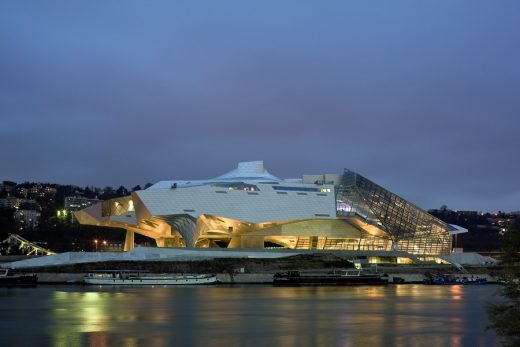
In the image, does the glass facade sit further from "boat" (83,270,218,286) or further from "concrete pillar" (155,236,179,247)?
"boat" (83,270,218,286)

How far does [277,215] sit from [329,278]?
55.2 ft

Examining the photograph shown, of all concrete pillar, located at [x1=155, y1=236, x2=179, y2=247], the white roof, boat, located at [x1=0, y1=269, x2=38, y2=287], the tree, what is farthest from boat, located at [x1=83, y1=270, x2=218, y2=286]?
the tree

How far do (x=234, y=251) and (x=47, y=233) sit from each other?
6555 centimetres

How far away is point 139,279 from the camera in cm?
8225

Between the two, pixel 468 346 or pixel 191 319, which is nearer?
pixel 468 346

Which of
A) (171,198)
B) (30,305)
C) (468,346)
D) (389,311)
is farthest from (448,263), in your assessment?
(468,346)

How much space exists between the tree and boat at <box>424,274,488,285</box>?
258ft

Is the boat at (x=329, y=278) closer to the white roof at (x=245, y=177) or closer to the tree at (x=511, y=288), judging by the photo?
the white roof at (x=245, y=177)

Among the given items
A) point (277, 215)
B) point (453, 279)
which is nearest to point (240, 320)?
point (277, 215)

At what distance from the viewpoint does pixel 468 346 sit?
33.1m

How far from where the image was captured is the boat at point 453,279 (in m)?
95.7

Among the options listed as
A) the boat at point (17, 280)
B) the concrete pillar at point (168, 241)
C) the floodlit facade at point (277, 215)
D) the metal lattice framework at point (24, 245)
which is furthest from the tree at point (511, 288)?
the metal lattice framework at point (24, 245)

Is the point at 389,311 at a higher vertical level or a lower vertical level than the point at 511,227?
lower

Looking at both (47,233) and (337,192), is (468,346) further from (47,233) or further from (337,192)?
(47,233)
